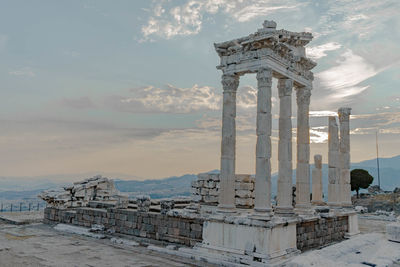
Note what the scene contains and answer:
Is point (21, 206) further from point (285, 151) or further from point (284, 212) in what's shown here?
point (285, 151)

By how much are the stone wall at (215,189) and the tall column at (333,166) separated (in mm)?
4679

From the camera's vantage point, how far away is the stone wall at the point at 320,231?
555 inches

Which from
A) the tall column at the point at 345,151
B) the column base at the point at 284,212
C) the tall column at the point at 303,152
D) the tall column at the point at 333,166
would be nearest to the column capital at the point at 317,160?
the tall column at the point at 345,151

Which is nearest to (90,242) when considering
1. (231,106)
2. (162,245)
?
(162,245)

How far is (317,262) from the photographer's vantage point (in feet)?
20.4

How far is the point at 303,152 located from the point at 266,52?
5.11 metres

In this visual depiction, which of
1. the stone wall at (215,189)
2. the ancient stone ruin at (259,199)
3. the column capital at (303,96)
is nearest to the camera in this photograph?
the ancient stone ruin at (259,199)

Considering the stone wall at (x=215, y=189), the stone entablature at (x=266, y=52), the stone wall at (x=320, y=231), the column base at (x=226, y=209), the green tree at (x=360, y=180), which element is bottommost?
the stone wall at (x=320, y=231)

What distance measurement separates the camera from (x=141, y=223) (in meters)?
16.7

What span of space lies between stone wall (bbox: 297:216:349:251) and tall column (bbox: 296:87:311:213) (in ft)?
3.04

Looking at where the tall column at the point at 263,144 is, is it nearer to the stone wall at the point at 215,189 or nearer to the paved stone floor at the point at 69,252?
the paved stone floor at the point at 69,252

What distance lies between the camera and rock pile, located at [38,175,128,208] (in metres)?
21.9

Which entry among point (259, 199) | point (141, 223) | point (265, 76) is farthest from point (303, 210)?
point (141, 223)

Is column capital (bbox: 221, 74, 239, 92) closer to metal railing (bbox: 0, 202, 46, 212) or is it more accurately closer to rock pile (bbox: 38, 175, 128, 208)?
rock pile (bbox: 38, 175, 128, 208)
